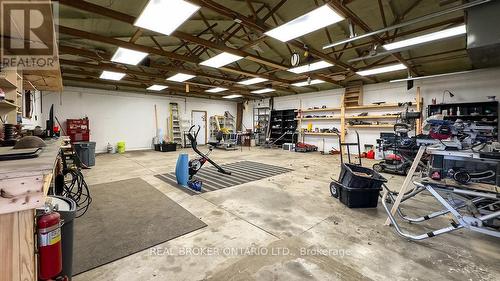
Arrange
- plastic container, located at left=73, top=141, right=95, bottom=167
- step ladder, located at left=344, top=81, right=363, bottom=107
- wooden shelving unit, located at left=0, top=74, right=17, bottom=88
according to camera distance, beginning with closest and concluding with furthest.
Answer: wooden shelving unit, located at left=0, top=74, right=17, bottom=88
plastic container, located at left=73, top=141, right=95, bottom=167
step ladder, located at left=344, top=81, right=363, bottom=107

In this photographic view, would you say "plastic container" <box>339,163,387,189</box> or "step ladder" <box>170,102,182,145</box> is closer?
"plastic container" <box>339,163,387,189</box>

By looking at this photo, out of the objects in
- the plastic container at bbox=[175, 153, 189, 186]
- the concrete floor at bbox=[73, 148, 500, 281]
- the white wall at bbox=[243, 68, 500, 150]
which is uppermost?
the white wall at bbox=[243, 68, 500, 150]

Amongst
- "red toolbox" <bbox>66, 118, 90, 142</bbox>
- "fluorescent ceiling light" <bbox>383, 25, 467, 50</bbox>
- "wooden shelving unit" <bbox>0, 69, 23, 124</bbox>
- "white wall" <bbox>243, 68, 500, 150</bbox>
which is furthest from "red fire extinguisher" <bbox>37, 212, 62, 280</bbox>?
"white wall" <bbox>243, 68, 500, 150</bbox>

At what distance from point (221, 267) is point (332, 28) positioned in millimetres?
4604

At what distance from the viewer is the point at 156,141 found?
9.98 metres

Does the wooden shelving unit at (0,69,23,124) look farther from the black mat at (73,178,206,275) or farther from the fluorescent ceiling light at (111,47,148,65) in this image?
the fluorescent ceiling light at (111,47,148,65)

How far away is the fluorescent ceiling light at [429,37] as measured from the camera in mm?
3331

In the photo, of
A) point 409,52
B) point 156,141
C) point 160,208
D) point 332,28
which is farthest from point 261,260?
point 156,141

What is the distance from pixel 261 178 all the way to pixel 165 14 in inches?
135

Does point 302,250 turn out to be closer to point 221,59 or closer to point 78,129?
point 221,59

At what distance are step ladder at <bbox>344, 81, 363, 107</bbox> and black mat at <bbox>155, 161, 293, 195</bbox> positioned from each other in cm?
482

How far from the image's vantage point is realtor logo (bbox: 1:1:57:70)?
116 centimetres

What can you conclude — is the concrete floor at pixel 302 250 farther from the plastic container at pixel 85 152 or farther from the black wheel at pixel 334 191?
the plastic container at pixel 85 152

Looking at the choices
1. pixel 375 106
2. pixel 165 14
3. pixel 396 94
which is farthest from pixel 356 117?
pixel 165 14
